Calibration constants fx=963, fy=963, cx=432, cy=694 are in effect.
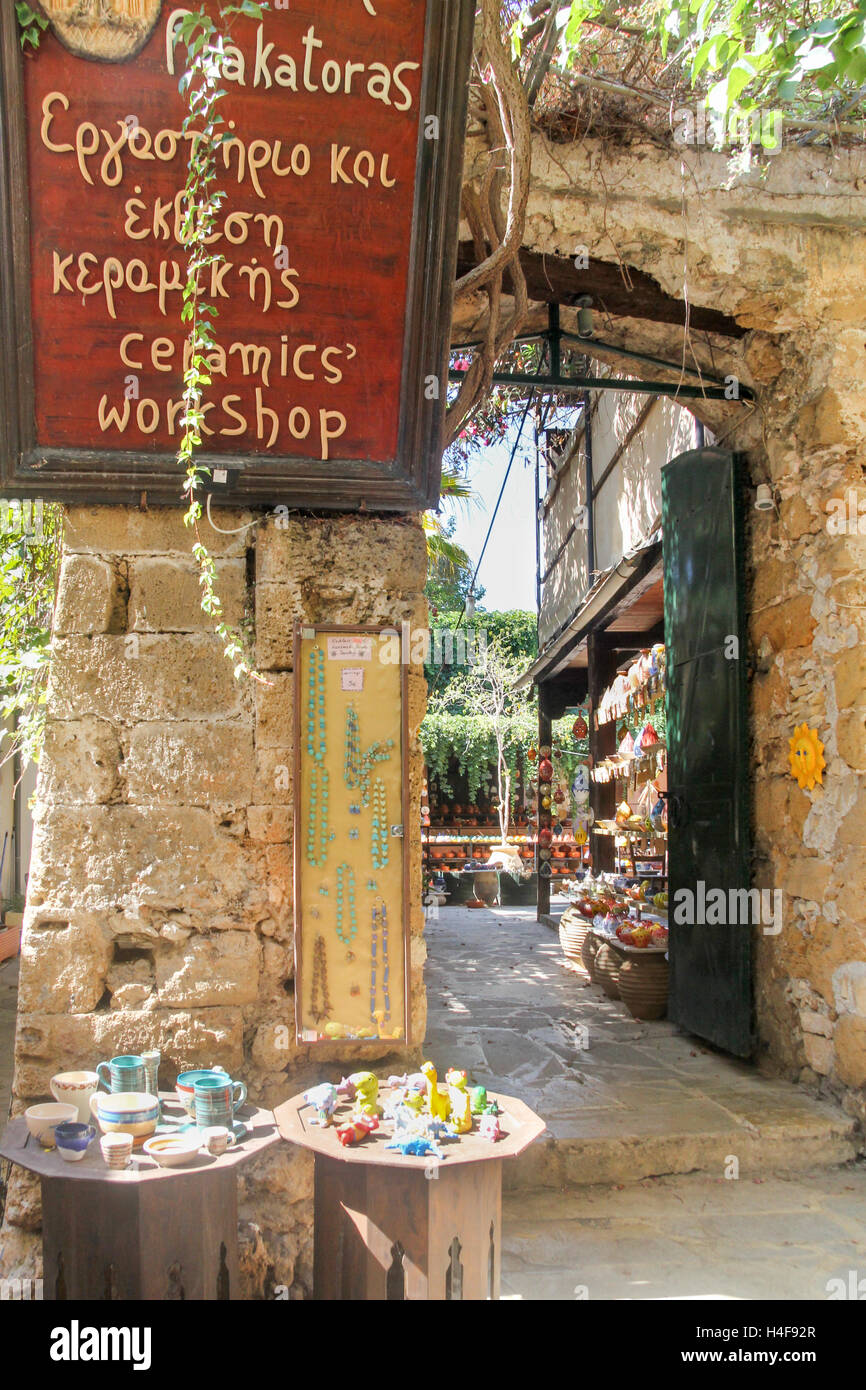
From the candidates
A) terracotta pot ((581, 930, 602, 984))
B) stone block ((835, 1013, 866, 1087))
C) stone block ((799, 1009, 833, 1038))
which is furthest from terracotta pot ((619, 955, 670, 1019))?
stone block ((835, 1013, 866, 1087))

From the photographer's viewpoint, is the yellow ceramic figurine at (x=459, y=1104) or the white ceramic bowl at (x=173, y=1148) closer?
the white ceramic bowl at (x=173, y=1148)

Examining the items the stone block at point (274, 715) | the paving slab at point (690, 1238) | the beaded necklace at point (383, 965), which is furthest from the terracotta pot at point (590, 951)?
the stone block at point (274, 715)

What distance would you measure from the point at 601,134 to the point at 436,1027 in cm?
433

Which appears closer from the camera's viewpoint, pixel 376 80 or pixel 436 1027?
pixel 376 80

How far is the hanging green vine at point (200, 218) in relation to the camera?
8.60 feet

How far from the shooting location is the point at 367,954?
2.99 m

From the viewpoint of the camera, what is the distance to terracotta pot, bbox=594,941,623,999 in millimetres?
5914

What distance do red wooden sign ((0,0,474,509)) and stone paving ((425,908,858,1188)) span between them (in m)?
2.47

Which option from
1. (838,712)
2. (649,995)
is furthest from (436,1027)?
(838,712)

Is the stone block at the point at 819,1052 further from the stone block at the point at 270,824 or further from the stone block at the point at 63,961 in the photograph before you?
the stone block at the point at 63,961

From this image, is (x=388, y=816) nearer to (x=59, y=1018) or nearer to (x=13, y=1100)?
(x=59, y=1018)

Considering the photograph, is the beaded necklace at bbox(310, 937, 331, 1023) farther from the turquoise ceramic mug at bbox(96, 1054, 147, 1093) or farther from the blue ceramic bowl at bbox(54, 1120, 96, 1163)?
the blue ceramic bowl at bbox(54, 1120, 96, 1163)

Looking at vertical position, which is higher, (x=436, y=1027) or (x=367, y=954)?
(x=367, y=954)

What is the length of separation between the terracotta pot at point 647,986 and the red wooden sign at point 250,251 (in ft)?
11.6
